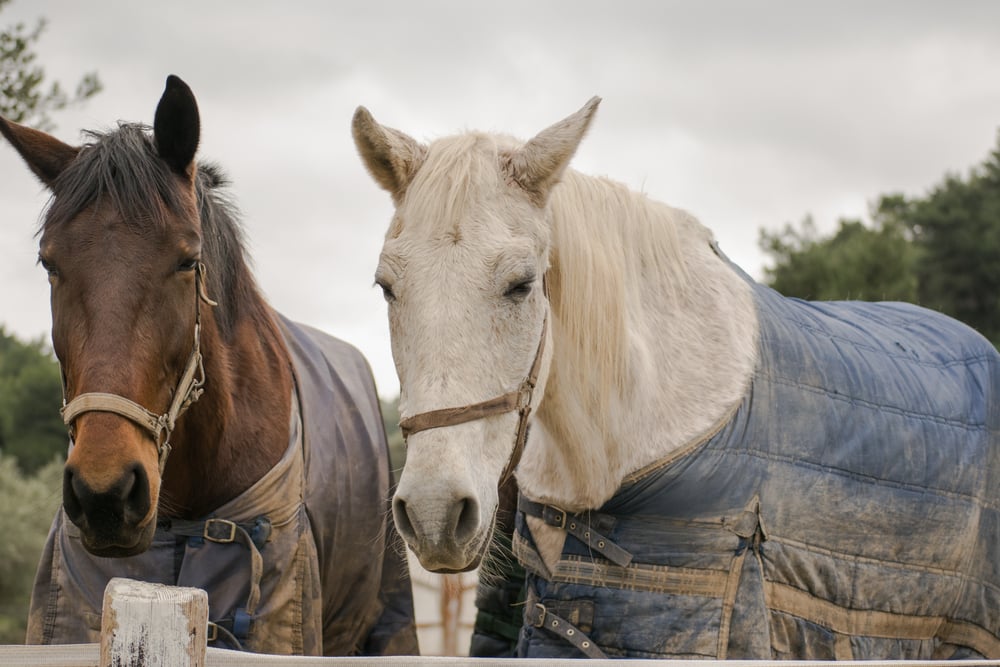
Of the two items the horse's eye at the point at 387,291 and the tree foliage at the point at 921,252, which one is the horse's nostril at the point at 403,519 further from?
the tree foliage at the point at 921,252

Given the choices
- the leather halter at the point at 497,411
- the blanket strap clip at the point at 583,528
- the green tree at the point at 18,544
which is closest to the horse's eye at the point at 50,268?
the leather halter at the point at 497,411

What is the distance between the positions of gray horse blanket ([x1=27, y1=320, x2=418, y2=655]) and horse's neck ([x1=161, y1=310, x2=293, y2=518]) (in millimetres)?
52

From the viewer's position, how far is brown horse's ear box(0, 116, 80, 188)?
3.20 meters

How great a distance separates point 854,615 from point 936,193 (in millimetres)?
20145

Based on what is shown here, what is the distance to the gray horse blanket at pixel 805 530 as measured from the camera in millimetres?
2971

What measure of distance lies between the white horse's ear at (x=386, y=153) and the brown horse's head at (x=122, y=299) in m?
0.61

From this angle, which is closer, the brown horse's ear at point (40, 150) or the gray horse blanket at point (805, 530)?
the gray horse blanket at point (805, 530)

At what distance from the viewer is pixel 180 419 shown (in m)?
3.17

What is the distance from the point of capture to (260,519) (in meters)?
3.27

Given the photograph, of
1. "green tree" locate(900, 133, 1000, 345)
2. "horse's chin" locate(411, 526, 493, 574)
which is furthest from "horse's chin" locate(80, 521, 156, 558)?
"green tree" locate(900, 133, 1000, 345)

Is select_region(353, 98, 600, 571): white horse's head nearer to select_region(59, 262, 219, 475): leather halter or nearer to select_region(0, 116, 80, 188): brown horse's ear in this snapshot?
select_region(59, 262, 219, 475): leather halter

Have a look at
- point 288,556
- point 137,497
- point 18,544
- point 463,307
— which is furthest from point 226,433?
point 18,544

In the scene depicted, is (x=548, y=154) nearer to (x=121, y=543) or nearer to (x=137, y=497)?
(x=137, y=497)

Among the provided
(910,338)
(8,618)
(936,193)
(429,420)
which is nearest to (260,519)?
(429,420)
